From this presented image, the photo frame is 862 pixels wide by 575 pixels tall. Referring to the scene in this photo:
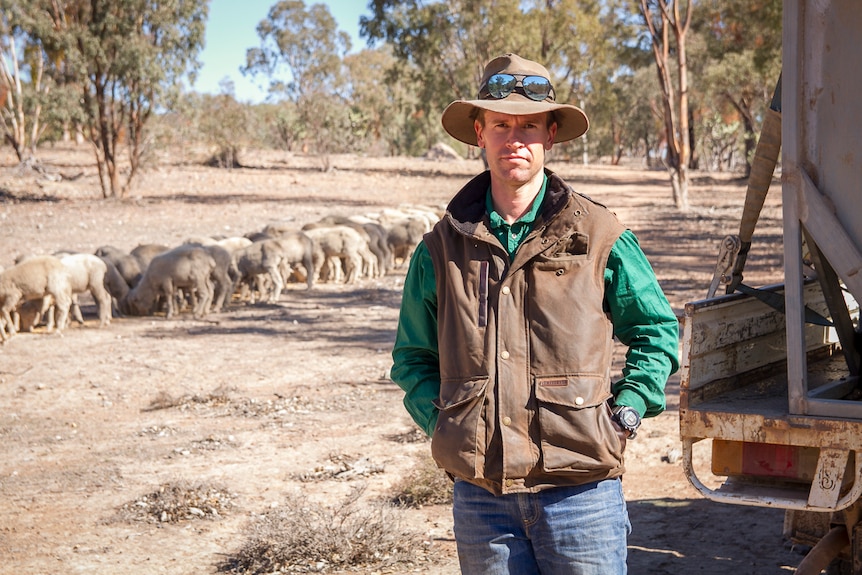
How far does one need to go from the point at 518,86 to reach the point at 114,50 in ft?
104

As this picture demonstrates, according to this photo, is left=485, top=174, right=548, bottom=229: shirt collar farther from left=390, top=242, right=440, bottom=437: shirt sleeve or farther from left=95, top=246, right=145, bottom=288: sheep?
left=95, top=246, right=145, bottom=288: sheep

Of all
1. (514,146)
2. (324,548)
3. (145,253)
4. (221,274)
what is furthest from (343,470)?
(145,253)

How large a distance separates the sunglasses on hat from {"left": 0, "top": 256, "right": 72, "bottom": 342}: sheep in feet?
37.7

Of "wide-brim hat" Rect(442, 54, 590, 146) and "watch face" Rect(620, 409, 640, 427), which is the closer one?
"watch face" Rect(620, 409, 640, 427)

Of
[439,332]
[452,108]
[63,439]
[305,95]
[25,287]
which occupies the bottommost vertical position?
[63,439]

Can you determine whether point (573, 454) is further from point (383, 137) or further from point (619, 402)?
point (383, 137)

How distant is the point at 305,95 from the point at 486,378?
51.7 metres

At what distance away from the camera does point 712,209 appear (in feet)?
97.5

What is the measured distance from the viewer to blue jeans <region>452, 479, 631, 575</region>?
271 centimetres

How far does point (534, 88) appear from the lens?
9.75 feet

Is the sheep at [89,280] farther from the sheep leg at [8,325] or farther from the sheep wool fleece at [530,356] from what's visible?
the sheep wool fleece at [530,356]

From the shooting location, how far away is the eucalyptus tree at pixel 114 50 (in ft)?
103

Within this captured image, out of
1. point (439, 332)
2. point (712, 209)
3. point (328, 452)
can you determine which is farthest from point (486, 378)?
point (712, 209)

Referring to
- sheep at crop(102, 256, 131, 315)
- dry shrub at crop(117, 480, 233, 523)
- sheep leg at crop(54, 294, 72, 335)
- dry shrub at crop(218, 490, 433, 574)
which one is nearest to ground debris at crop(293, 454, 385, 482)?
dry shrub at crop(117, 480, 233, 523)
